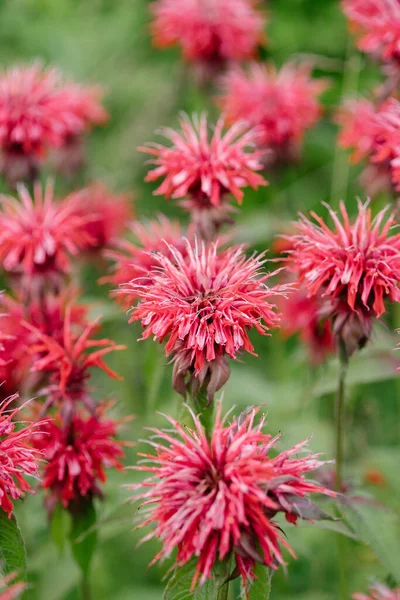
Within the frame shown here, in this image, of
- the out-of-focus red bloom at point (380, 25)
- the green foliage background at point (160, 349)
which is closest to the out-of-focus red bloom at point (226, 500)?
the green foliage background at point (160, 349)

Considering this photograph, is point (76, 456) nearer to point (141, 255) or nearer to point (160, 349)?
point (160, 349)

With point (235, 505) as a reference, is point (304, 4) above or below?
above

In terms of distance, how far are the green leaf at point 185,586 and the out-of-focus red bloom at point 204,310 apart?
192 millimetres

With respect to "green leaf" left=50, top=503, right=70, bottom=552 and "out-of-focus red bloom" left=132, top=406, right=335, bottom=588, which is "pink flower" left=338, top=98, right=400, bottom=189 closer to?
"out-of-focus red bloom" left=132, top=406, right=335, bottom=588

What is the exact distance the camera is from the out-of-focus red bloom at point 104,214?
1.64 m

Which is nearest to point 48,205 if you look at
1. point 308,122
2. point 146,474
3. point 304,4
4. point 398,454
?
point 146,474

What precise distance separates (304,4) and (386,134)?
1.71 meters

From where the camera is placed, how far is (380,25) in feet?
4.14

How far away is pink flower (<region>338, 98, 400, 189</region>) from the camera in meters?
1.09

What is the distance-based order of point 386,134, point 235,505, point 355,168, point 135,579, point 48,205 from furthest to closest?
1. point 355,168
2. point 135,579
3. point 48,205
4. point 386,134
5. point 235,505

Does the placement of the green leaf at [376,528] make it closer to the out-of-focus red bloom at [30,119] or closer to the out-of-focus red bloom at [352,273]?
the out-of-focus red bloom at [352,273]

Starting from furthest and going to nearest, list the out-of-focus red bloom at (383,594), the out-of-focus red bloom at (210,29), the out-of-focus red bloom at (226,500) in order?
1. the out-of-focus red bloom at (210,29)
2. the out-of-focus red bloom at (383,594)
3. the out-of-focus red bloom at (226,500)

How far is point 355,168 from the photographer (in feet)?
8.11

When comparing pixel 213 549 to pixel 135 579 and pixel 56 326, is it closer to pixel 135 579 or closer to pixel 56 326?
pixel 56 326
